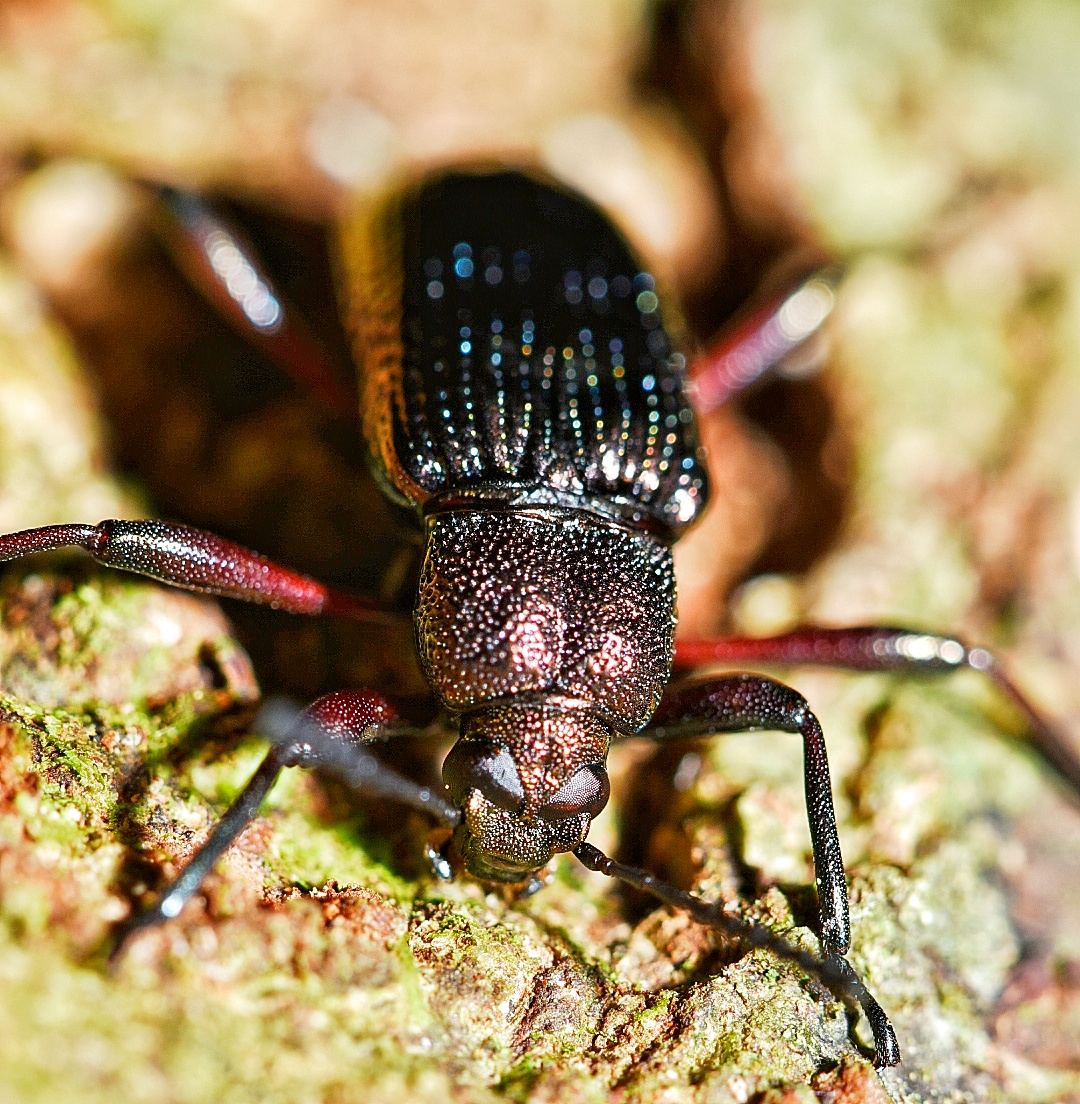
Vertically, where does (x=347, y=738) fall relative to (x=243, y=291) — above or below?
below

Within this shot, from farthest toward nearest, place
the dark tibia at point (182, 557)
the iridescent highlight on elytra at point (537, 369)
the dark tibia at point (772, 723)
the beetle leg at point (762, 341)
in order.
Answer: the beetle leg at point (762, 341) < the iridescent highlight on elytra at point (537, 369) < the dark tibia at point (182, 557) < the dark tibia at point (772, 723)

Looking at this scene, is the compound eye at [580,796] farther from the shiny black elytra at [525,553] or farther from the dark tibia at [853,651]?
the dark tibia at [853,651]

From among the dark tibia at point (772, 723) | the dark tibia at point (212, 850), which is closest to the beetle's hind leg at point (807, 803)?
the dark tibia at point (772, 723)

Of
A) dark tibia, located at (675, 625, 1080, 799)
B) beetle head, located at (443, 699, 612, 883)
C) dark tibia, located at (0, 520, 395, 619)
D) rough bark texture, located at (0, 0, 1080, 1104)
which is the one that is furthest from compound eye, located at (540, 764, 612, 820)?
dark tibia, located at (0, 520, 395, 619)

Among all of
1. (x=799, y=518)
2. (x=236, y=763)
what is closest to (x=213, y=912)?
(x=236, y=763)

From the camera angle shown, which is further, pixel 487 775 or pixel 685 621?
pixel 685 621

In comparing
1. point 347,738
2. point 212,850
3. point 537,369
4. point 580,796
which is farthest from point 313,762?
point 537,369

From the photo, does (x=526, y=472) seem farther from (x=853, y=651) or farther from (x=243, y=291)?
(x=243, y=291)
